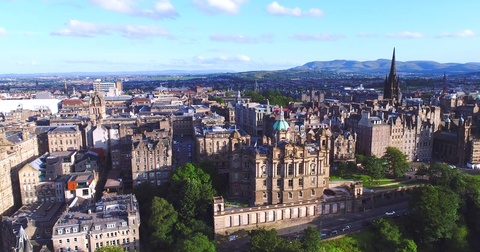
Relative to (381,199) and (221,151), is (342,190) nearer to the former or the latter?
(381,199)

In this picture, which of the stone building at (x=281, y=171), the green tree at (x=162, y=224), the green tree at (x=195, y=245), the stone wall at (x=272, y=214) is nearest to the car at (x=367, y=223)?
the stone wall at (x=272, y=214)

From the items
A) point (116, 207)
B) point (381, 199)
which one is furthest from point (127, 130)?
point (381, 199)

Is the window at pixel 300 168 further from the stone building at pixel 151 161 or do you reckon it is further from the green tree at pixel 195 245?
the stone building at pixel 151 161

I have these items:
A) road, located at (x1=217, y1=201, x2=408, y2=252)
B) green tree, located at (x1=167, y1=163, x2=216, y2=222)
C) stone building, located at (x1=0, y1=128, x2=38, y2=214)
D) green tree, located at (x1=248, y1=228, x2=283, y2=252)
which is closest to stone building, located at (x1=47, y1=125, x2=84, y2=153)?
stone building, located at (x1=0, y1=128, x2=38, y2=214)

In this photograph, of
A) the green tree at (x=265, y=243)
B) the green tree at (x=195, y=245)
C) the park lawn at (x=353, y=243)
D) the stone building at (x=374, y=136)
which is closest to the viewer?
the green tree at (x=195, y=245)

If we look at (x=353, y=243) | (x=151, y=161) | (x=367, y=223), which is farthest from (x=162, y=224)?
(x=367, y=223)
